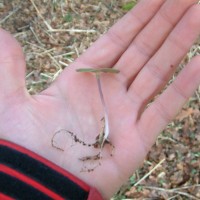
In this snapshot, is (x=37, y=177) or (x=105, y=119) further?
(x=105, y=119)

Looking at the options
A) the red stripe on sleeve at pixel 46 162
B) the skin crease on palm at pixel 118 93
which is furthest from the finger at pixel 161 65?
the red stripe on sleeve at pixel 46 162

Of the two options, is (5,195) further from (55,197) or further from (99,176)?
(99,176)

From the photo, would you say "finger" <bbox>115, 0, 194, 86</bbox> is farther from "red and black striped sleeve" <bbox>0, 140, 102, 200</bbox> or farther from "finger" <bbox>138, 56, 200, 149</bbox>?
"red and black striped sleeve" <bbox>0, 140, 102, 200</bbox>

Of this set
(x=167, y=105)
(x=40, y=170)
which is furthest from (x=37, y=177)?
(x=167, y=105)

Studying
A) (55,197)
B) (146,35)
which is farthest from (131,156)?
(146,35)

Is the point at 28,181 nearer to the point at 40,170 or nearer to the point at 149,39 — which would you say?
the point at 40,170

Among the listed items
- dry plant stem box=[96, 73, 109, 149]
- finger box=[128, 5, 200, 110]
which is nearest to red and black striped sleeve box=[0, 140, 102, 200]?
dry plant stem box=[96, 73, 109, 149]
